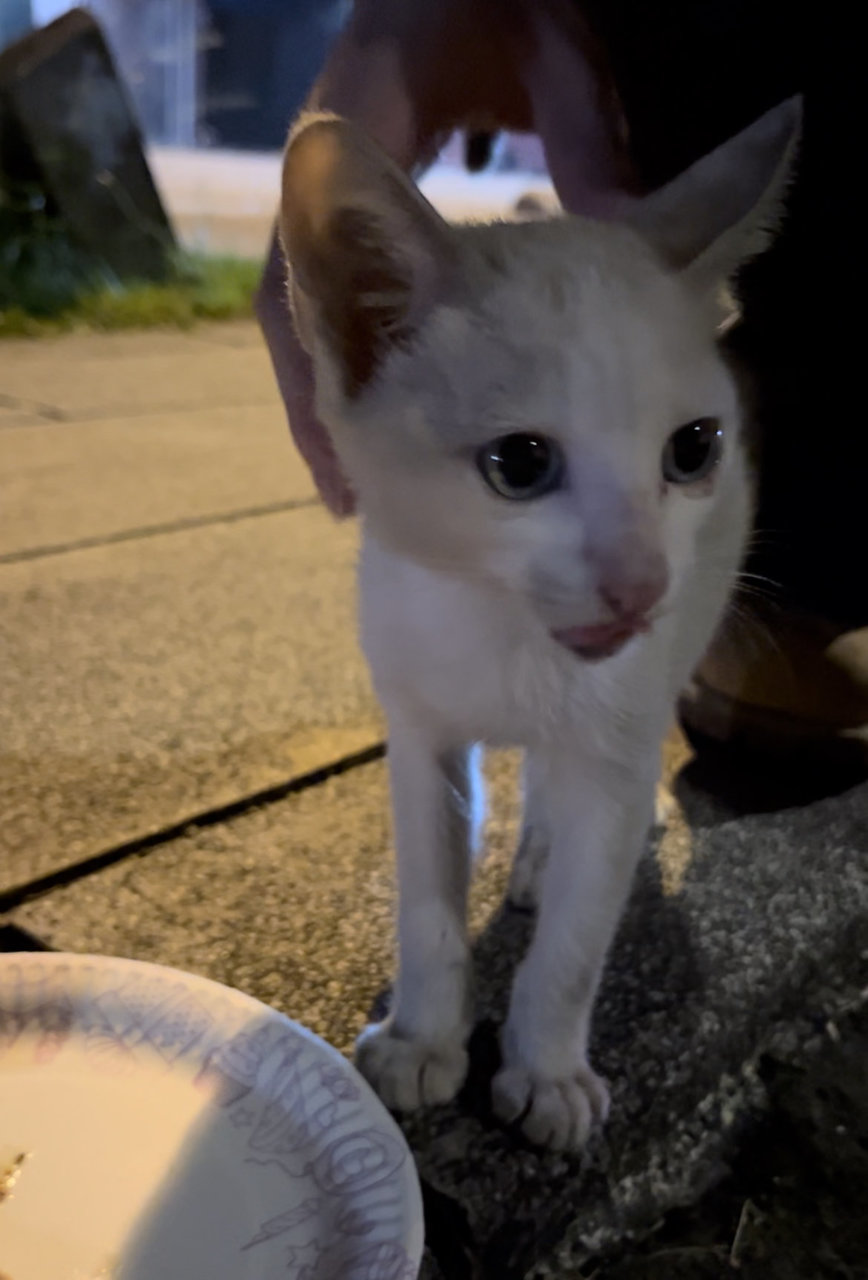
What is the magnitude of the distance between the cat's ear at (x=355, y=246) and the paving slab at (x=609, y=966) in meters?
0.42

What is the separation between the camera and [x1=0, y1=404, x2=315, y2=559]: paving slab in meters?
1.74

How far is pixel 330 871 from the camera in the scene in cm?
94

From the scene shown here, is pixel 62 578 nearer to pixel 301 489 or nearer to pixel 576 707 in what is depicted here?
pixel 301 489

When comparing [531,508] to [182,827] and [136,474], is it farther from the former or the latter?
[136,474]

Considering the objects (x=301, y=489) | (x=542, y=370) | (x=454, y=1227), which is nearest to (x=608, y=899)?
(x=454, y=1227)

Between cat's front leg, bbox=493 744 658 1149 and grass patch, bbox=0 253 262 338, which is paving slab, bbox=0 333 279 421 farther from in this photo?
cat's front leg, bbox=493 744 658 1149

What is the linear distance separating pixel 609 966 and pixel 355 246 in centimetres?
53

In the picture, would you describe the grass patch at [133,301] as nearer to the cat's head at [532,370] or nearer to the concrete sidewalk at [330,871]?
the concrete sidewalk at [330,871]

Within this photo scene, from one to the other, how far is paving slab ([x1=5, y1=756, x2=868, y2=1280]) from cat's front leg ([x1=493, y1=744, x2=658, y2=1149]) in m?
0.03

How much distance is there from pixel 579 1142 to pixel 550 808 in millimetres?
203

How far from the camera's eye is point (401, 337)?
0.64 metres

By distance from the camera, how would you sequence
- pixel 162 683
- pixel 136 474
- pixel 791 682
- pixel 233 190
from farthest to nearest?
pixel 233 190 < pixel 136 474 < pixel 162 683 < pixel 791 682

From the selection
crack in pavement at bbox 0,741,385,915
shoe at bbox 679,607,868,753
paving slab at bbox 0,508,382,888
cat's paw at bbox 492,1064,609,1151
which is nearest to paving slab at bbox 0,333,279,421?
paving slab at bbox 0,508,382,888

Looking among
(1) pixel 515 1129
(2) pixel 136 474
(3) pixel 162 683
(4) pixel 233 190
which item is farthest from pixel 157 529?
(4) pixel 233 190
